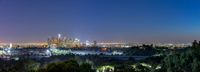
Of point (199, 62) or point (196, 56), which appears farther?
point (196, 56)

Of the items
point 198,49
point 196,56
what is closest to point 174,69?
point 196,56

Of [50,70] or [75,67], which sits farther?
[75,67]

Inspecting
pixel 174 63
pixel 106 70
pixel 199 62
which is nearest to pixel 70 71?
pixel 199 62

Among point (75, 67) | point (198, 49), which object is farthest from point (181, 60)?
point (75, 67)

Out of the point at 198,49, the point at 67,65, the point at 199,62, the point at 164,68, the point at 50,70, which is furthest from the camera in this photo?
the point at 198,49

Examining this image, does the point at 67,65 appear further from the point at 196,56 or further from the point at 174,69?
the point at 196,56

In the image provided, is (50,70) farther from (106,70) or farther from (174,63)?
(106,70)

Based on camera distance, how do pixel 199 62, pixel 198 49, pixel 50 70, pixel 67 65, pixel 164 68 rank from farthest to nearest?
pixel 198 49
pixel 164 68
pixel 199 62
pixel 67 65
pixel 50 70

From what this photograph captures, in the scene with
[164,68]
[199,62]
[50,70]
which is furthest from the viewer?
[164,68]
